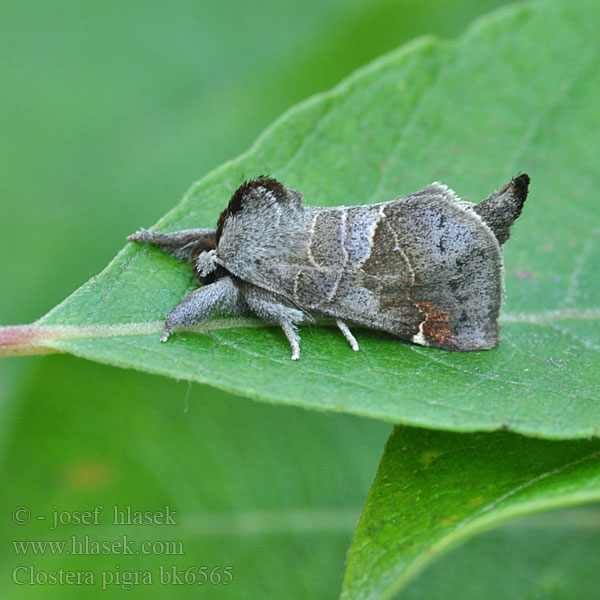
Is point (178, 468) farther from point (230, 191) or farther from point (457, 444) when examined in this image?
point (457, 444)

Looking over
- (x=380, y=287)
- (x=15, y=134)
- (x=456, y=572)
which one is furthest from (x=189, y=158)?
(x=456, y=572)

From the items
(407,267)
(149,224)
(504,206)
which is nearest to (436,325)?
(407,267)

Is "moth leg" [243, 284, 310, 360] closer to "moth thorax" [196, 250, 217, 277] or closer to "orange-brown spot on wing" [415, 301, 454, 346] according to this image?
"moth thorax" [196, 250, 217, 277]

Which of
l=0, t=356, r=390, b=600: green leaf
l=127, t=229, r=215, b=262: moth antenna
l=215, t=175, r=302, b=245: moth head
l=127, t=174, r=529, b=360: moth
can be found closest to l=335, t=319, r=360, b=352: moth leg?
l=127, t=174, r=529, b=360: moth

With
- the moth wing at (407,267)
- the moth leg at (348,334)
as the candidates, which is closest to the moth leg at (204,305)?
the moth wing at (407,267)

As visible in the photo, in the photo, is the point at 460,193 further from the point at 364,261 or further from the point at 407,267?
the point at 364,261

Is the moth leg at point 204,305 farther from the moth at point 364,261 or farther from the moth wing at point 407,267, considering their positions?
the moth wing at point 407,267
